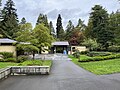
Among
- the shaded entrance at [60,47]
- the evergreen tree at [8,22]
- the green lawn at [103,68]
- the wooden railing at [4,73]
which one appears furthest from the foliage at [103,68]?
the evergreen tree at [8,22]

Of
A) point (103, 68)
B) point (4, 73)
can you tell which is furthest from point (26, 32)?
point (4, 73)

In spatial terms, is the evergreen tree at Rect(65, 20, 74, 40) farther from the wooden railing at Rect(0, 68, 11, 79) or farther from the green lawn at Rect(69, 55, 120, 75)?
the wooden railing at Rect(0, 68, 11, 79)

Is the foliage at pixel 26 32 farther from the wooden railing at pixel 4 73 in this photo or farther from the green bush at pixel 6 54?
the wooden railing at pixel 4 73

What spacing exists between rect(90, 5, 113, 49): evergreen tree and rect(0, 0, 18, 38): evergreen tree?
21121mm

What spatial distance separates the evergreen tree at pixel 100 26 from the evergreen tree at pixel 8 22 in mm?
21121

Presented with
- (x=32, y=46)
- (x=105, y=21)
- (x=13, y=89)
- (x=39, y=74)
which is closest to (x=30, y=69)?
(x=39, y=74)

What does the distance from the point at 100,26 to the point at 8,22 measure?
24.0m

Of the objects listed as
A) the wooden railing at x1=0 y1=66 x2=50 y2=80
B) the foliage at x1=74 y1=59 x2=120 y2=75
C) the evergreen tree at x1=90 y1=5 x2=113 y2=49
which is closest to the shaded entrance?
the evergreen tree at x1=90 y1=5 x2=113 y2=49

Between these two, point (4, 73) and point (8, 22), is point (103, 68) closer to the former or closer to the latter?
point (4, 73)

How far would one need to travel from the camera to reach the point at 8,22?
5378cm

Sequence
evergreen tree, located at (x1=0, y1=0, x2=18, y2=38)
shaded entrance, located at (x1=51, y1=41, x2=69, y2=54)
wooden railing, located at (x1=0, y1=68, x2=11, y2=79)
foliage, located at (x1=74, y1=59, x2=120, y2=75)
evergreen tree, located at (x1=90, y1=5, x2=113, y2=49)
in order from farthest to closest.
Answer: evergreen tree, located at (x1=0, y1=0, x2=18, y2=38) → shaded entrance, located at (x1=51, y1=41, x2=69, y2=54) → evergreen tree, located at (x1=90, y1=5, x2=113, y2=49) → foliage, located at (x1=74, y1=59, x2=120, y2=75) → wooden railing, located at (x1=0, y1=68, x2=11, y2=79)

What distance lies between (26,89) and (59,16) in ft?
266

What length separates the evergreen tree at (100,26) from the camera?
49.9 meters

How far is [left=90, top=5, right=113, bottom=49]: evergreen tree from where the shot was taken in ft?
164
